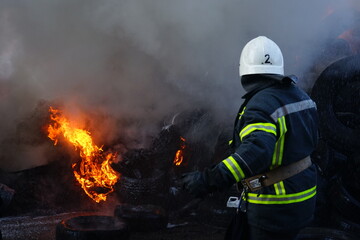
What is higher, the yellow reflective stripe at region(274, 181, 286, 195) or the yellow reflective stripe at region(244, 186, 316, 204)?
the yellow reflective stripe at region(274, 181, 286, 195)

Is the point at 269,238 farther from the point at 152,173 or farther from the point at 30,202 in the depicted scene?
the point at 30,202

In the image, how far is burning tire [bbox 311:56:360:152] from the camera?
5.79m

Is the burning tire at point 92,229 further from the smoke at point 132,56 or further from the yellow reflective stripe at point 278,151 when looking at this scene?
the yellow reflective stripe at point 278,151

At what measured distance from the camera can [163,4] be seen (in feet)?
20.7

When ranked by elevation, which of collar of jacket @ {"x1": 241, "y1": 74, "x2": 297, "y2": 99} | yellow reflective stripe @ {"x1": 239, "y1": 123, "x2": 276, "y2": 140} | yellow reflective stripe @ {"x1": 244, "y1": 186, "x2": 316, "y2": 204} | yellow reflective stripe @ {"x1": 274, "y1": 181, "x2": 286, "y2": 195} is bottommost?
yellow reflective stripe @ {"x1": 244, "y1": 186, "x2": 316, "y2": 204}

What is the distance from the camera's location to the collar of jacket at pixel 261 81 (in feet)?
8.37

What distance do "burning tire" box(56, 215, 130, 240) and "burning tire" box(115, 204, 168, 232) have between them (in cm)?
47

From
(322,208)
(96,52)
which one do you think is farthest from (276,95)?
(96,52)

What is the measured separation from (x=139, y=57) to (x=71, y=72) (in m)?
1.20

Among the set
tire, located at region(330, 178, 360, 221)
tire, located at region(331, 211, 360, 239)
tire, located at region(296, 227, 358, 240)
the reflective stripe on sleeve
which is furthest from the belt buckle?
tire, located at region(330, 178, 360, 221)

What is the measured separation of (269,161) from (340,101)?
14.0 feet

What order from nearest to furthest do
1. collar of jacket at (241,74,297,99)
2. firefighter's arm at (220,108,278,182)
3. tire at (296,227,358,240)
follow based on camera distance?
1. firefighter's arm at (220,108,278,182)
2. collar of jacket at (241,74,297,99)
3. tire at (296,227,358,240)

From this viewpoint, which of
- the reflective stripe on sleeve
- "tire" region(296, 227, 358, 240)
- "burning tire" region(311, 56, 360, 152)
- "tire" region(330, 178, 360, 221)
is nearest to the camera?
the reflective stripe on sleeve

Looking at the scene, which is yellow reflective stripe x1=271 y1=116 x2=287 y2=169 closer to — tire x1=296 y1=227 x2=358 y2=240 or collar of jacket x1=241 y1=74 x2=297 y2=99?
collar of jacket x1=241 y1=74 x2=297 y2=99
